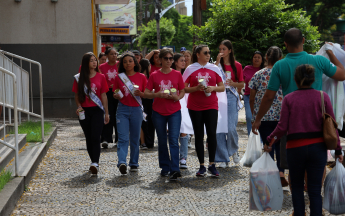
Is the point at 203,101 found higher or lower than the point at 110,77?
lower

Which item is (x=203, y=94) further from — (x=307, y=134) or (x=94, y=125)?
(x=307, y=134)

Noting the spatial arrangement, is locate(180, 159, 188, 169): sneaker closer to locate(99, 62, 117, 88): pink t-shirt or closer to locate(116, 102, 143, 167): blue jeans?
locate(116, 102, 143, 167): blue jeans

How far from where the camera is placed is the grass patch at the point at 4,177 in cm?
512

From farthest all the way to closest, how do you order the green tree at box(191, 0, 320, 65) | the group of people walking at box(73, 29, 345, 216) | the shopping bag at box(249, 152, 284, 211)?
the green tree at box(191, 0, 320, 65) < the group of people walking at box(73, 29, 345, 216) < the shopping bag at box(249, 152, 284, 211)

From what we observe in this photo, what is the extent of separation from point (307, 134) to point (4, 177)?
350cm

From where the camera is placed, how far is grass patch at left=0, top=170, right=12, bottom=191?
5.12 meters

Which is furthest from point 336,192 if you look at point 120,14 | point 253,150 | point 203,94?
point 120,14

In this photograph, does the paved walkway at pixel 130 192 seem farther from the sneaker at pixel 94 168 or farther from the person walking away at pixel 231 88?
the person walking away at pixel 231 88

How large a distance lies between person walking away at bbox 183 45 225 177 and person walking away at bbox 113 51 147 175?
0.81m

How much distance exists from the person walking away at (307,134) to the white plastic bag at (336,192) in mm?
112

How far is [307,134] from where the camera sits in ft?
12.8

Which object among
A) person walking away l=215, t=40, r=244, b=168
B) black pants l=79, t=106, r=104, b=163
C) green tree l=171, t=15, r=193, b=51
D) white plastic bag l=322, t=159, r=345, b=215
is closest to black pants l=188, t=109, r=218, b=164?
person walking away l=215, t=40, r=244, b=168

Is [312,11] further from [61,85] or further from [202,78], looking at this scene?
[202,78]

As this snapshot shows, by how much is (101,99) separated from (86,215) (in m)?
2.51
